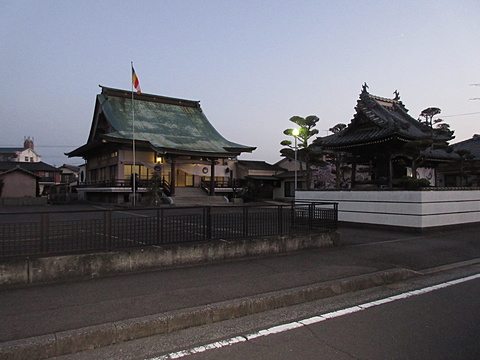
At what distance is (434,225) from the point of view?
1229 cm

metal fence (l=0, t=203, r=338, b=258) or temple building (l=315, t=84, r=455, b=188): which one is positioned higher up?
temple building (l=315, t=84, r=455, b=188)

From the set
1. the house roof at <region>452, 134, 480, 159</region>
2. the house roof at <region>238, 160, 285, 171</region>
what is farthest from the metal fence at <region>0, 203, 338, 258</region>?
the house roof at <region>238, 160, 285, 171</region>

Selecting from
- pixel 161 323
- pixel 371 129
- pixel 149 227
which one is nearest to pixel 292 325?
pixel 161 323

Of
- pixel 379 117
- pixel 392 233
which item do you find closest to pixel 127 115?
pixel 379 117

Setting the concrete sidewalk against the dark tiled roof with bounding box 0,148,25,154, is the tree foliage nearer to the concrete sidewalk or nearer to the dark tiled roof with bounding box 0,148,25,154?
the concrete sidewalk

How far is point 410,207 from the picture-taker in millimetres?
12211

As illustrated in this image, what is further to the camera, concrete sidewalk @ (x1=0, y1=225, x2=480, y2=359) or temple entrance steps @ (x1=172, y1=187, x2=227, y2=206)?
temple entrance steps @ (x1=172, y1=187, x2=227, y2=206)

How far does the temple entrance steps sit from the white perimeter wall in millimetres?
15264

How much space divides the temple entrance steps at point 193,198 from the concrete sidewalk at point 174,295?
67.1 feet

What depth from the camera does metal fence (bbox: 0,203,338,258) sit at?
565cm

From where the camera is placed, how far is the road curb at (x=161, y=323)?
11.5 ft

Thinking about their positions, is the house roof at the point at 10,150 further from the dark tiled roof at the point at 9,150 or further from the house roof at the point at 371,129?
the house roof at the point at 371,129

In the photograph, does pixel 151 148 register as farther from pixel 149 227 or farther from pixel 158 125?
pixel 149 227

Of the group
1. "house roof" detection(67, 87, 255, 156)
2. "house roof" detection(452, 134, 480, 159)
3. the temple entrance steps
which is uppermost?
"house roof" detection(67, 87, 255, 156)
